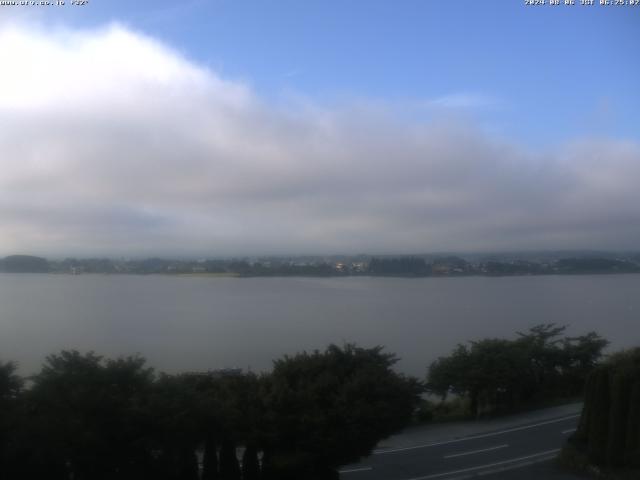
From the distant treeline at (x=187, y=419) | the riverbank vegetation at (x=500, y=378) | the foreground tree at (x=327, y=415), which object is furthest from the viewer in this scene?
the riverbank vegetation at (x=500, y=378)

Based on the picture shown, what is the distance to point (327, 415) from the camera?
9.59 meters

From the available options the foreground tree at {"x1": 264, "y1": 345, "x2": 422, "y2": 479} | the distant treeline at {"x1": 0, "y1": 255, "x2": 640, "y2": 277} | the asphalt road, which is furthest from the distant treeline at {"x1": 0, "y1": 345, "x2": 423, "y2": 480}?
the distant treeline at {"x1": 0, "y1": 255, "x2": 640, "y2": 277}

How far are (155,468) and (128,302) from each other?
30195mm

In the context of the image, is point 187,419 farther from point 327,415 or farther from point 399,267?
point 399,267

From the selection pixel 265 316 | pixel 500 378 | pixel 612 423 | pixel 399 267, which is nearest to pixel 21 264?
pixel 265 316

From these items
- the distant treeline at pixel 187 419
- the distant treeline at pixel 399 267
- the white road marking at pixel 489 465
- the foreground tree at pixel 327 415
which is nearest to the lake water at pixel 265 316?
the distant treeline at pixel 399 267

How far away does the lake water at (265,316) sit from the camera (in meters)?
22.8

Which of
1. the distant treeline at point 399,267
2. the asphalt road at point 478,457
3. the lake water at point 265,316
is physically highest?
the distant treeline at point 399,267

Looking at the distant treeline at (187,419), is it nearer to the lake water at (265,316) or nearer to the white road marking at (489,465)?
the white road marking at (489,465)

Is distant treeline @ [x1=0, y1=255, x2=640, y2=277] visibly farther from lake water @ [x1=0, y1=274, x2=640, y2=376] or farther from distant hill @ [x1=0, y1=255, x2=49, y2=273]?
distant hill @ [x1=0, y1=255, x2=49, y2=273]

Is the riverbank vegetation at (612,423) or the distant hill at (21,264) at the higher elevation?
the distant hill at (21,264)

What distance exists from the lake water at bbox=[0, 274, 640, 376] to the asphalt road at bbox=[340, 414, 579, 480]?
164 inches

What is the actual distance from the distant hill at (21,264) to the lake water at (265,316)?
6.25 feet

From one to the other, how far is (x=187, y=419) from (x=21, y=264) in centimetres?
2005
